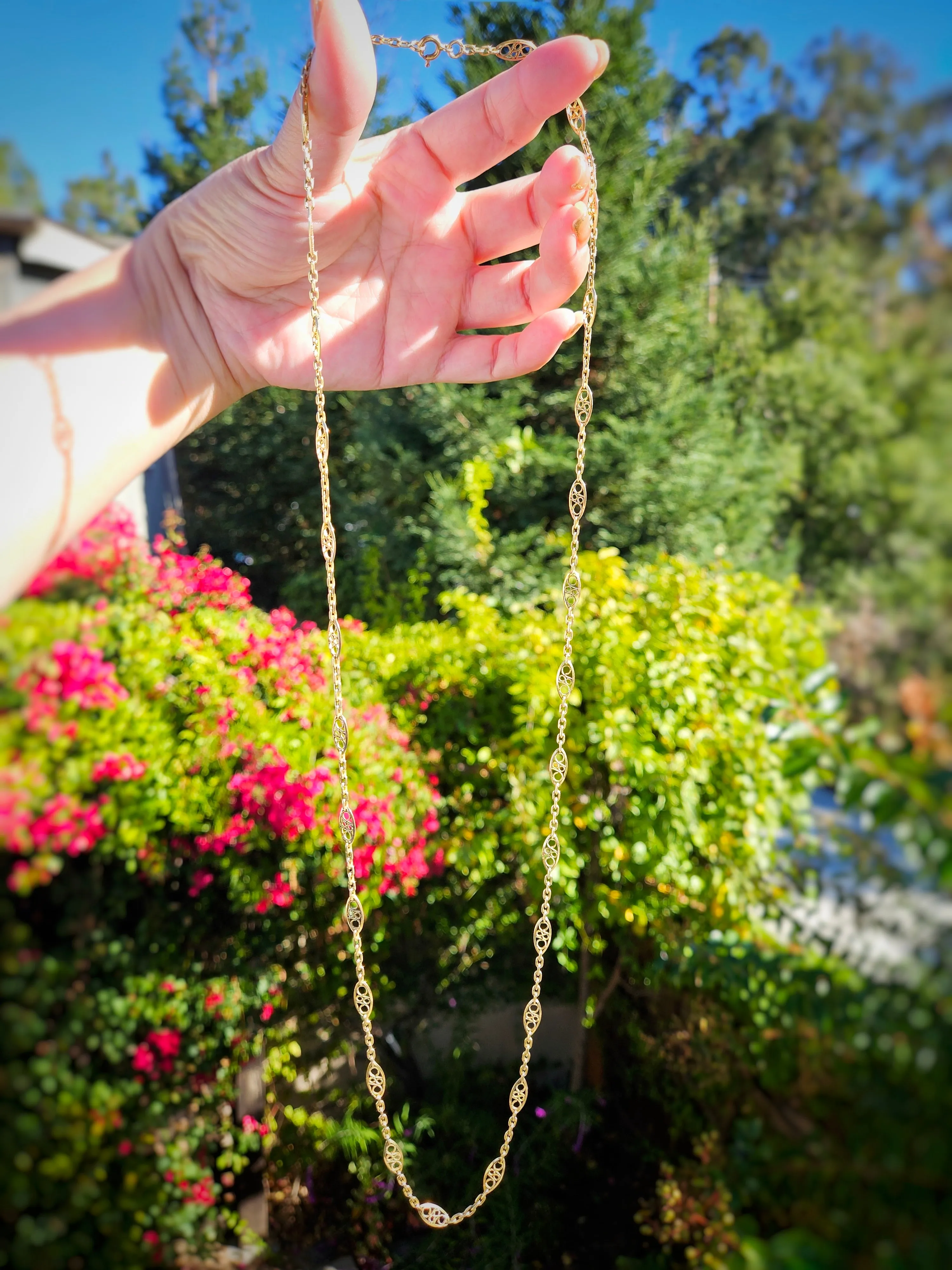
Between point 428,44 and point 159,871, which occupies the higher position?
point 428,44

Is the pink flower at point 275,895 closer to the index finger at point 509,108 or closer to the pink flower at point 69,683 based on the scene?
the pink flower at point 69,683

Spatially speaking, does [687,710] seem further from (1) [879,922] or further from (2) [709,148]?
(2) [709,148]

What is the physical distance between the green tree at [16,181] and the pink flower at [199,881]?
4.33ft

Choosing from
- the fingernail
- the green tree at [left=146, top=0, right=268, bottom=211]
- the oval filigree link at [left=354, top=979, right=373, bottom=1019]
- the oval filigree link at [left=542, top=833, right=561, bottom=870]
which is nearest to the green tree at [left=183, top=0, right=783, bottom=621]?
the green tree at [left=146, top=0, right=268, bottom=211]

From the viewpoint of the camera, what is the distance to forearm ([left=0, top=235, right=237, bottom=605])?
1124 mm

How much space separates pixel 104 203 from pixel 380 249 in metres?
1.33

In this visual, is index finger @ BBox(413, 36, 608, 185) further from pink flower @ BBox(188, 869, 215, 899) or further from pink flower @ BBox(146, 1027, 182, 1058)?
pink flower @ BBox(146, 1027, 182, 1058)

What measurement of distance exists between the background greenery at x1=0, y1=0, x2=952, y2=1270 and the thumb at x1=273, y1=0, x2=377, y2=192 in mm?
692

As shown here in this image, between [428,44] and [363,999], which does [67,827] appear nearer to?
[363,999]

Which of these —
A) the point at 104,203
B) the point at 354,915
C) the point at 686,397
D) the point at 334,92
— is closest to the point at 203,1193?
the point at 354,915

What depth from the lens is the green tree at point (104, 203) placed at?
6.06ft

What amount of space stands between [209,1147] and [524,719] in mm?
1153

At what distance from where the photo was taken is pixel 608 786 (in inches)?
87.7

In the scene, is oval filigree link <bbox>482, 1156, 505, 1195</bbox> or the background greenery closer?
the background greenery
